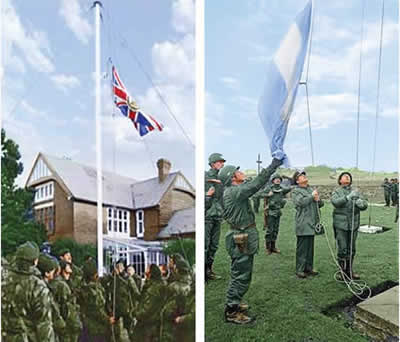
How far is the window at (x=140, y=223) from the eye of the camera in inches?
103

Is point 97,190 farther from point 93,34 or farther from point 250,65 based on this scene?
point 250,65

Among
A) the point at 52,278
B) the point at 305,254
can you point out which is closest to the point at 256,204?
the point at 305,254

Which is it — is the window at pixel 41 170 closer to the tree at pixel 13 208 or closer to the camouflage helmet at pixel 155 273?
the tree at pixel 13 208

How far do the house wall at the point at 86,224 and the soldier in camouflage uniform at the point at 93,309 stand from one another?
12 cm

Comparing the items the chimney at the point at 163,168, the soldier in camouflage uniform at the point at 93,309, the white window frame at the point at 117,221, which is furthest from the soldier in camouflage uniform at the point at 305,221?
the soldier in camouflage uniform at the point at 93,309

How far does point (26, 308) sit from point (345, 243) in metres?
1.58

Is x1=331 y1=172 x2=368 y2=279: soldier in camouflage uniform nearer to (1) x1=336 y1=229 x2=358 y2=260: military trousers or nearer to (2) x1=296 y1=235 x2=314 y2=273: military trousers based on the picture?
(1) x1=336 y1=229 x2=358 y2=260: military trousers

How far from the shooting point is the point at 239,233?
2.40 m

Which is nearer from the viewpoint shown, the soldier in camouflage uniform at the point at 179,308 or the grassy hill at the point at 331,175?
the grassy hill at the point at 331,175

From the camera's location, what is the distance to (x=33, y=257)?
103 inches

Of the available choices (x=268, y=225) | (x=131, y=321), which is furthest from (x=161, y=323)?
(x=268, y=225)

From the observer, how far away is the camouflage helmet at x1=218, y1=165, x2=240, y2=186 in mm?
2414

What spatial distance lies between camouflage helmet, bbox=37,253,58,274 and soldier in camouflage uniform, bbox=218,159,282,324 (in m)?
0.91

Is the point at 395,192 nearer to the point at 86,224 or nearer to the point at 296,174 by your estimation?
the point at 296,174
